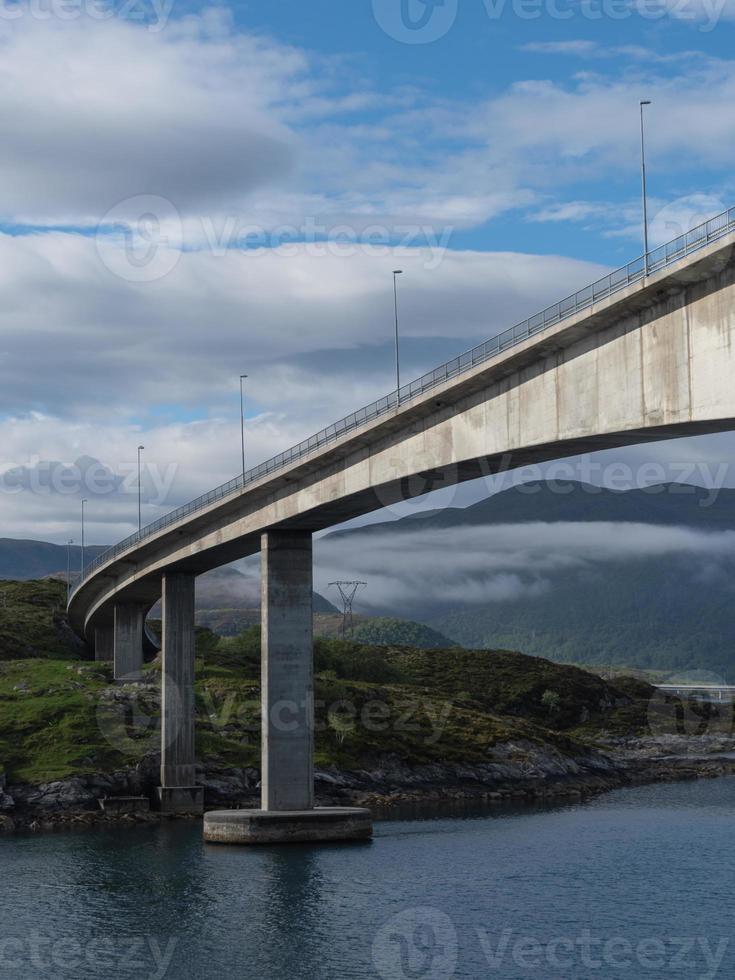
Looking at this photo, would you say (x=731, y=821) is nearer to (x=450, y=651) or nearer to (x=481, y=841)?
(x=481, y=841)

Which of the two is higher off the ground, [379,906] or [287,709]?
[287,709]

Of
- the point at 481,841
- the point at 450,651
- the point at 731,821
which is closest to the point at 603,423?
the point at 481,841

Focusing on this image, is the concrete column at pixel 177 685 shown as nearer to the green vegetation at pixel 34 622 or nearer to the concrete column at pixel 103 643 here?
the green vegetation at pixel 34 622

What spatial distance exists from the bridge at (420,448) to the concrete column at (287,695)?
81 mm

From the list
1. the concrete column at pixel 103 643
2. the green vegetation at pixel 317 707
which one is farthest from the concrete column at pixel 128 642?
the concrete column at pixel 103 643

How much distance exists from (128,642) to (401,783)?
32.5m

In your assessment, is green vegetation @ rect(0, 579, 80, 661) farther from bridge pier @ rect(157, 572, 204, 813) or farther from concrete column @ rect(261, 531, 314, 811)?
concrete column @ rect(261, 531, 314, 811)

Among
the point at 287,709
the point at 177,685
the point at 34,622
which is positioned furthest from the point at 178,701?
the point at 34,622

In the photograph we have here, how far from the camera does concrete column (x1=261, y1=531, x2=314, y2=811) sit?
7231cm

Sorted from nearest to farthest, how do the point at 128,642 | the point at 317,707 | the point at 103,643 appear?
the point at 317,707
the point at 128,642
the point at 103,643

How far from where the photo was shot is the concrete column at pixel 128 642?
120 metres

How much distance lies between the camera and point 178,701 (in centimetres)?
9569

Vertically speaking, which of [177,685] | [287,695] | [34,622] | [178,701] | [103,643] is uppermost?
[34,622]

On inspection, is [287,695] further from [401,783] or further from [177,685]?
[401,783]
